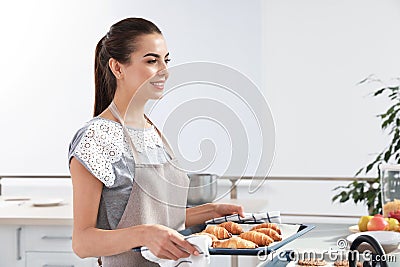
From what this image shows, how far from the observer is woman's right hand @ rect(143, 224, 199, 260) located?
3.80ft

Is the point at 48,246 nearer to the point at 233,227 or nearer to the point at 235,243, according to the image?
the point at 233,227

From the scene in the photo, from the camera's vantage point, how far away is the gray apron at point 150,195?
53.1 inches

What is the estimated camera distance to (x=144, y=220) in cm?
138

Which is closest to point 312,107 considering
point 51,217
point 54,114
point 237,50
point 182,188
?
point 237,50

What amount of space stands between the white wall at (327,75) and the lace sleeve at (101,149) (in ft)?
9.25

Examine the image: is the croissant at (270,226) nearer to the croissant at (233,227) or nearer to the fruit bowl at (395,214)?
the croissant at (233,227)

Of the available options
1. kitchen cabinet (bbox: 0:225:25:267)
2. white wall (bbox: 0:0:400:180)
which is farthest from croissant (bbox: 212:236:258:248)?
white wall (bbox: 0:0:400:180)

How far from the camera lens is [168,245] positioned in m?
1.16

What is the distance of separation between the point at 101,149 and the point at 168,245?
0.30 m

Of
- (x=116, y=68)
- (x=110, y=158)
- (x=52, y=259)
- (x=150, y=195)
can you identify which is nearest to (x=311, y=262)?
(x=150, y=195)

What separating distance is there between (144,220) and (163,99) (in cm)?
28

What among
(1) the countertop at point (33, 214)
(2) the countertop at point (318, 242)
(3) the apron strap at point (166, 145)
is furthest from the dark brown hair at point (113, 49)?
(1) the countertop at point (33, 214)

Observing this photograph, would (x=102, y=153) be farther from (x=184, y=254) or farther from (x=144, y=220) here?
(x=184, y=254)

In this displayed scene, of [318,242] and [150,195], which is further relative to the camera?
[318,242]
